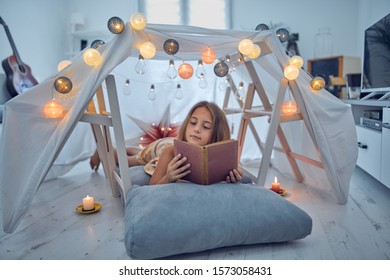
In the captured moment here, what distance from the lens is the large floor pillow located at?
910 mm

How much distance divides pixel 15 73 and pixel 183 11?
5.09 feet

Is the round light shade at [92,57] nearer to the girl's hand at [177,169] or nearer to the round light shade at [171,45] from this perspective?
the round light shade at [171,45]

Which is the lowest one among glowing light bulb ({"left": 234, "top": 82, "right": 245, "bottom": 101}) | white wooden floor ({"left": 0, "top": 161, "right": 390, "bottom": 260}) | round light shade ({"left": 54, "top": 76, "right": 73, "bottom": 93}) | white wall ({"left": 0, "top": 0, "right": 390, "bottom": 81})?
white wooden floor ({"left": 0, "top": 161, "right": 390, "bottom": 260})

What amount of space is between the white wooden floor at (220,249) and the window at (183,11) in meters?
2.04

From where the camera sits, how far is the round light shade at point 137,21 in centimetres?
113

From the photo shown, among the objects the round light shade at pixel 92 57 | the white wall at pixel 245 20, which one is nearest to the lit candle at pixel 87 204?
the round light shade at pixel 92 57

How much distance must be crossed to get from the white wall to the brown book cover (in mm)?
2017

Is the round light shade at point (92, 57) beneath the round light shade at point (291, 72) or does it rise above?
above

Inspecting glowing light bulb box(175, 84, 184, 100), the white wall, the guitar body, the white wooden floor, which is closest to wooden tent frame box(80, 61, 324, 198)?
the white wooden floor

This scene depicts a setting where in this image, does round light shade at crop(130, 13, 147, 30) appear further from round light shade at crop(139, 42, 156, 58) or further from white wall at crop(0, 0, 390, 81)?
white wall at crop(0, 0, 390, 81)

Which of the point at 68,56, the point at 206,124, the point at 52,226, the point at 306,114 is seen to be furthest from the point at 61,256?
the point at 68,56

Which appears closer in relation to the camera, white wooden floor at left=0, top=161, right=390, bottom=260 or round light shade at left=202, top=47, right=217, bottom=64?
white wooden floor at left=0, top=161, right=390, bottom=260
